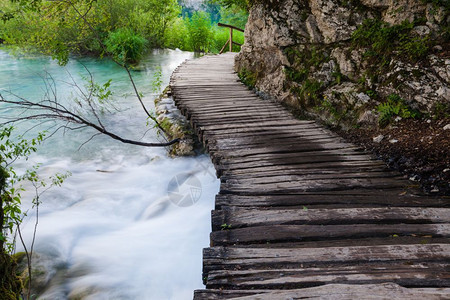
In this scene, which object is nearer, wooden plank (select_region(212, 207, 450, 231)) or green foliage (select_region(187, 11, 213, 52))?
wooden plank (select_region(212, 207, 450, 231))

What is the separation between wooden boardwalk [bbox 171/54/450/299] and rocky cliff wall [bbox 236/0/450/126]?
0.95 m

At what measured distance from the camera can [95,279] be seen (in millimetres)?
3939

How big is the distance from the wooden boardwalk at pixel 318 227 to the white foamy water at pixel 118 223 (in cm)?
140

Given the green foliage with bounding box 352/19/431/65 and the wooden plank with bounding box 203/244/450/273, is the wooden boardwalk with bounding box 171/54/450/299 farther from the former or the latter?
the green foliage with bounding box 352/19/431/65

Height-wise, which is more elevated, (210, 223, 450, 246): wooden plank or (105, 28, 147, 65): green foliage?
(105, 28, 147, 65): green foliage

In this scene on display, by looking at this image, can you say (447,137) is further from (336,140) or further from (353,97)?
(353,97)

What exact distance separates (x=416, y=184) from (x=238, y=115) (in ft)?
10.4

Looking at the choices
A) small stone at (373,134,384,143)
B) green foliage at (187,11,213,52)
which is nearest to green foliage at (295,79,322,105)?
small stone at (373,134,384,143)

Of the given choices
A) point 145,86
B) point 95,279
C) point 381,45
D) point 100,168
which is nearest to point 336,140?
point 381,45

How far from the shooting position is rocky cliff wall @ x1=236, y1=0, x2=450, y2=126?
4.16m

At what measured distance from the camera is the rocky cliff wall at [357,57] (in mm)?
4164

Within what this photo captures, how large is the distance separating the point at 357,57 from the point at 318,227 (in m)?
3.52

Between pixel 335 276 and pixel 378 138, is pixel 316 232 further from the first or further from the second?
pixel 378 138

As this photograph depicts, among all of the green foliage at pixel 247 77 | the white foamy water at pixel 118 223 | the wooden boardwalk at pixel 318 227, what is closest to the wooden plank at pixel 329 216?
the wooden boardwalk at pixel 318 227
